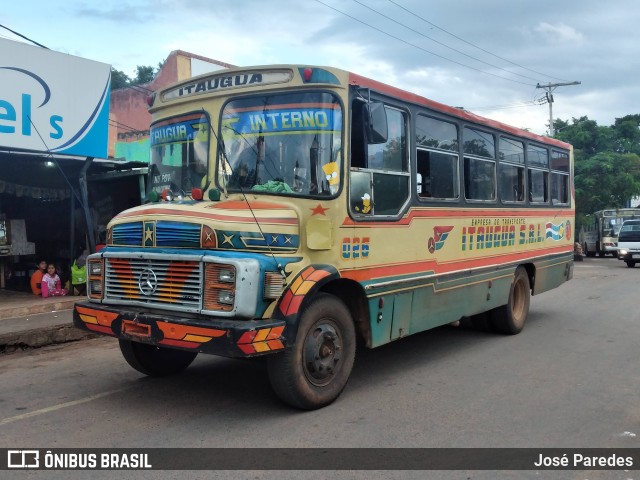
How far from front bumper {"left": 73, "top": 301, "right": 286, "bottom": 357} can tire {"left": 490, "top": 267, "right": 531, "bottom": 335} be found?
16.2 ft

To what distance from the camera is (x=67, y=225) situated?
43.9 ft

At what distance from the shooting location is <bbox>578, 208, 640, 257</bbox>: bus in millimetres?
28672

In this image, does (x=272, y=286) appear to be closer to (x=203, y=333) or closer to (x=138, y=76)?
(x=203, y=333)

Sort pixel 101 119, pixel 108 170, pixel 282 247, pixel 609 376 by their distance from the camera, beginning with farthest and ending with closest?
pixel 108 170, pixel 101 119, pixel 609 376, pixel 282 247

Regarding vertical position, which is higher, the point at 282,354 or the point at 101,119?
the point at 101,119

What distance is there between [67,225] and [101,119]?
318 cm

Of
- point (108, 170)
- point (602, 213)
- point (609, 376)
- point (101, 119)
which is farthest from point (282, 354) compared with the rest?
point (602, 213)

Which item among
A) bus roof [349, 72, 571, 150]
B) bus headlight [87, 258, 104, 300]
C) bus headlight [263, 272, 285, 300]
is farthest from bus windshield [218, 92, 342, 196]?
bus headlight [87, 258, 104, 300]

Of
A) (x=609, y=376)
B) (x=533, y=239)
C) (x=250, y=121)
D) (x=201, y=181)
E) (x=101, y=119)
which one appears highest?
(x=101, y=119)

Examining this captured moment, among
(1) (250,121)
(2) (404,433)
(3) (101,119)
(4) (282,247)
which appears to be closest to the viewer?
(2) (404,433)

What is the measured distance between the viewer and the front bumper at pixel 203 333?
425 cm

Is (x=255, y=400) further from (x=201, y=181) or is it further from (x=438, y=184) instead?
(x=438, y=184)

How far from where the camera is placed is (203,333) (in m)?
4.35

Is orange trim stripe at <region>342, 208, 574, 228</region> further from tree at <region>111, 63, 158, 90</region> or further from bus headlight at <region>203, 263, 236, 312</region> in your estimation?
tree at <region>111, 63, 158, 90</region>
